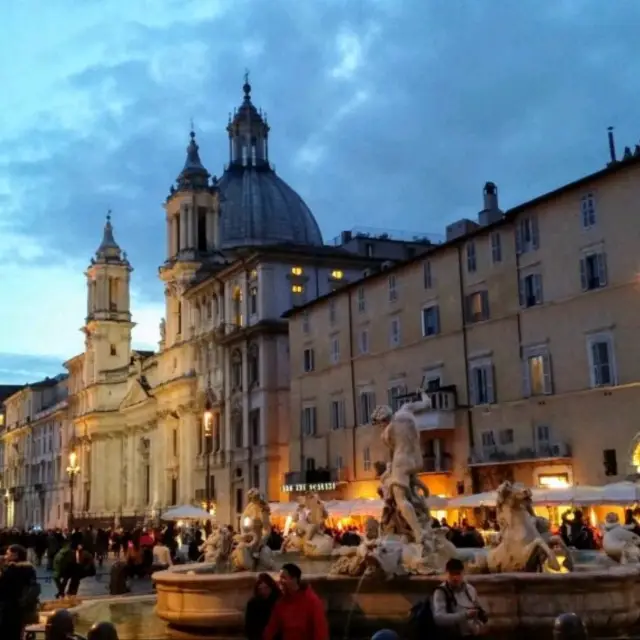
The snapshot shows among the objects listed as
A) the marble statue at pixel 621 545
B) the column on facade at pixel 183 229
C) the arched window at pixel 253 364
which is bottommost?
the marble statue at pixel 621 545

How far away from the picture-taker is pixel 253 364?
204 ft

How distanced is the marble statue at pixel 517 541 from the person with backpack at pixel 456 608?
5184 millimetres

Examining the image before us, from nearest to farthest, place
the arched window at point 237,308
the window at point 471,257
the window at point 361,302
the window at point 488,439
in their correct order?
the window at point 488,439
the window at point 471,257
the window at point 361,302
the arched window at point 237,308

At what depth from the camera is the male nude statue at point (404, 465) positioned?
1561cm

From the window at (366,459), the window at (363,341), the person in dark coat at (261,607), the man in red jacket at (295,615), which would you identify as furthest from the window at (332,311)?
the man in red jacket at (295,615)

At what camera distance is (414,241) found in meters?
73.2

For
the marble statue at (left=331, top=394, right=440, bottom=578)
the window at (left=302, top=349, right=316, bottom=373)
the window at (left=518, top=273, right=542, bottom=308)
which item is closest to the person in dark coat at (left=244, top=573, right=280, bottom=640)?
the marble statue at (left=331, top=394, right=440, bottom=578)

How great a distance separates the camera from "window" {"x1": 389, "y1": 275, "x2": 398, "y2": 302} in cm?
4725

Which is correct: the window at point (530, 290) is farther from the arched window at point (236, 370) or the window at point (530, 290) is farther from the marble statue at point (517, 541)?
the arched window at point (236, 370)

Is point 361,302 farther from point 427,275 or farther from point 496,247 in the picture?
point 496,247

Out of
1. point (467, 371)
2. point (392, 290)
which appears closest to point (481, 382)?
point (467, 371)

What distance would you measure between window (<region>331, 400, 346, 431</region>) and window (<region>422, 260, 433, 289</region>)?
964 centimetres

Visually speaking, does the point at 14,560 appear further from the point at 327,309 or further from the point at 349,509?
the point at 327,309

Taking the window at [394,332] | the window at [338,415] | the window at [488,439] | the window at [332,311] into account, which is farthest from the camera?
the window at [332,311]
